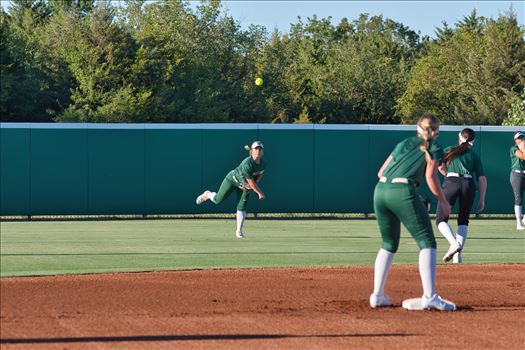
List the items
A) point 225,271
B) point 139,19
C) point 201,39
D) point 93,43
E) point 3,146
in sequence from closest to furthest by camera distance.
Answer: point 225,271 → point 3,146 → point 93,43 → point 201,39 → point 139,19

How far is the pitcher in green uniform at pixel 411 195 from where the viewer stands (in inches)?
374

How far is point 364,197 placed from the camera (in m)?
26.0

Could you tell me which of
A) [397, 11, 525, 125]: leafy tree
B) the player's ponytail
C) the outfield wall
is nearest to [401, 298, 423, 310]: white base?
the player's ponytail

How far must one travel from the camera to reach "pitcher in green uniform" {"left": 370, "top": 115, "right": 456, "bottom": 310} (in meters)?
9.50

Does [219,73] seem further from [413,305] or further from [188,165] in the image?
[413,305]

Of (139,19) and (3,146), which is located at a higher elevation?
(139,19)

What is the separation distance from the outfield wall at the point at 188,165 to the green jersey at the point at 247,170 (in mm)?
7271

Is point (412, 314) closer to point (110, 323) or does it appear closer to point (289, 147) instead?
point (110, 323)

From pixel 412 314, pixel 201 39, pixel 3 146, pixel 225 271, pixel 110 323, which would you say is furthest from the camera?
pixel 201 39

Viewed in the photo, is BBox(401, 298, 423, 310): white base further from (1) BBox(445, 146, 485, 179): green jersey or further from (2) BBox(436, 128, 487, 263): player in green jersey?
(1) BBox(445, 146, 485, 179): green jersey

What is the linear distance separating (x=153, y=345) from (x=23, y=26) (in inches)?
2290

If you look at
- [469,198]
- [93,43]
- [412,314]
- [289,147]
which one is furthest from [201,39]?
[412,314]

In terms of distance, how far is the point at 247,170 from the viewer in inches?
706

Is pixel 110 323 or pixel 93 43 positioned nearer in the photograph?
pixel 110 323
